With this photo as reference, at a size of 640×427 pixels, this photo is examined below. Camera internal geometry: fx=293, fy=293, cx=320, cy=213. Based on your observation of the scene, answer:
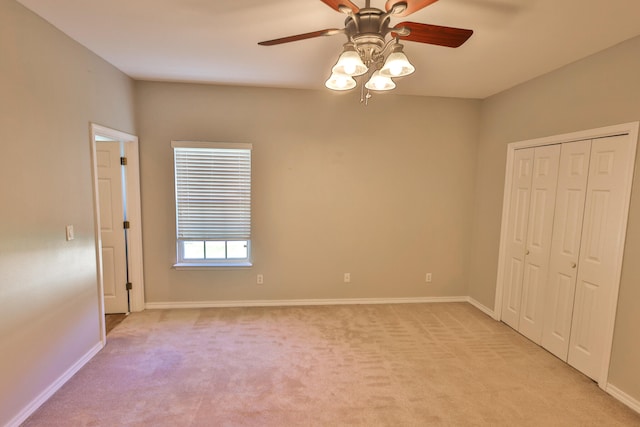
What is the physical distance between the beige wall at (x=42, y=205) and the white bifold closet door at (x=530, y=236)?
168 inches

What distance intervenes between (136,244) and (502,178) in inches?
174

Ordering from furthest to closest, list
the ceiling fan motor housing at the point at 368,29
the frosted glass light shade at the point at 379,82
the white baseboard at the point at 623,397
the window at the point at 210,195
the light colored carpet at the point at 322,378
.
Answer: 1. the window at the point at 210,195
2. the white baseboard at the point at 623,397
3. the light colored carpet at the point at 322,378
4. the frosted glass light shade at the point at 379,82
5. the ceiling fan motor housing at the point at 368,29

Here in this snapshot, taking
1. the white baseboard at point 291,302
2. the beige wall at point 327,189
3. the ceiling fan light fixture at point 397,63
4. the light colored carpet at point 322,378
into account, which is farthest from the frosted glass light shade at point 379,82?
the white baseboard at point 291,302

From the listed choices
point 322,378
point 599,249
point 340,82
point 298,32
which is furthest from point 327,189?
point 599,249

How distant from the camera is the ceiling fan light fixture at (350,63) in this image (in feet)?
4.90

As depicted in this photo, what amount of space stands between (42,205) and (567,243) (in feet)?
14.1

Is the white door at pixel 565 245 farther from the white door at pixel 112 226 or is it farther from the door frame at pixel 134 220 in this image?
the white door at pixel 112 226

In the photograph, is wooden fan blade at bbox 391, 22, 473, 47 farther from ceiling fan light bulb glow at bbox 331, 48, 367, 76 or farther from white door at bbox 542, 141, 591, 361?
white door at bbox 542, 141, 591, 361

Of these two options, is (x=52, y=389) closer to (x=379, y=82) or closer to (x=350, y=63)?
(x=350, y=63)

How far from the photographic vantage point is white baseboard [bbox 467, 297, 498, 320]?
11.9 ft

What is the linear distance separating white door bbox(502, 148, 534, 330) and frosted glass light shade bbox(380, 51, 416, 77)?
7.70ft

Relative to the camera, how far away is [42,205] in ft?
6.77

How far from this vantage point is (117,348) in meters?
2.79

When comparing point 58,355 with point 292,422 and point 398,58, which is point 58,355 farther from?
point 398,58
